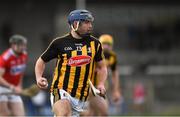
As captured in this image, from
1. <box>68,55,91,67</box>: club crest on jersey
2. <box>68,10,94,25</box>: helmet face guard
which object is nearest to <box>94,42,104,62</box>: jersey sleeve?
<box>68,55,91,67</box>: club crest on jersey

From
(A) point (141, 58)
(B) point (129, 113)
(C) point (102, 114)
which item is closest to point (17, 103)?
(C) point (102, 114)

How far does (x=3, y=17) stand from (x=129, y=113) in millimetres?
9770

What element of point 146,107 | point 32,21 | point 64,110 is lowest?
point 146,107

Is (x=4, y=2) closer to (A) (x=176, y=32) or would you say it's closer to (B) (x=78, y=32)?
(A) (x=176, y=32)

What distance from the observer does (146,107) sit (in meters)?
29.8

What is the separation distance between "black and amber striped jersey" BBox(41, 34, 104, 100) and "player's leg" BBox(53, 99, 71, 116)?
7.9 inches

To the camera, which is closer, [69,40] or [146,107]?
[69,40]

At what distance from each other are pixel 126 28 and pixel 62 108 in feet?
83.7

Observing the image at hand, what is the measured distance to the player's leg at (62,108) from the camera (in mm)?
9969

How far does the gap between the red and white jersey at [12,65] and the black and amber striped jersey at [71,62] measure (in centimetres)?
372

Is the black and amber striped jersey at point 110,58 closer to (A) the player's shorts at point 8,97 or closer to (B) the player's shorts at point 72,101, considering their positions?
(A) the player's shorts at point 8,97

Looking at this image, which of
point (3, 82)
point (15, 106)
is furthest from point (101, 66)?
point (15, 106)

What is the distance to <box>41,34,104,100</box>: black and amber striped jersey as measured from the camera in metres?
10.2

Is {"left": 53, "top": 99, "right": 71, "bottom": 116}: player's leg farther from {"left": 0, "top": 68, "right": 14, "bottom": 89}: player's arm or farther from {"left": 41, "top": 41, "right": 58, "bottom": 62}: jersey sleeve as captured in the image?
{"left": 0, "top": 68, "right": 14, "bottom": 89}: player's arm
